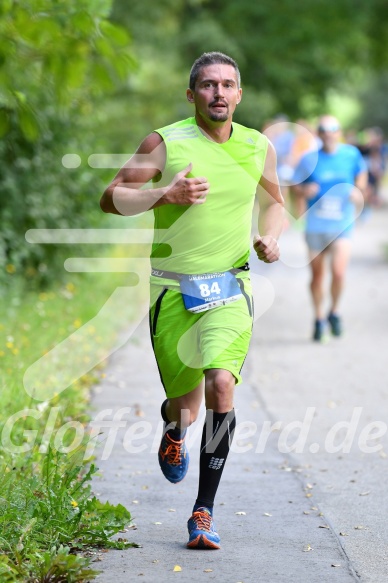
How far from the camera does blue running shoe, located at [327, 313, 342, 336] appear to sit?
1223cm

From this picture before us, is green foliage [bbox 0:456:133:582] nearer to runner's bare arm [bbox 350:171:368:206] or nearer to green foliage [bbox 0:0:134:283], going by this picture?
green foliage [bbox 0:0:134:283]

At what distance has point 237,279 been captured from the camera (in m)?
5.54

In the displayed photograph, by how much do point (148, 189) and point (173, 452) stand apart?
1.42 m

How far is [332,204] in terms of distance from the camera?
12.4 m

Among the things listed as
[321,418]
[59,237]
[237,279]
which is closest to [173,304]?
[237,279]

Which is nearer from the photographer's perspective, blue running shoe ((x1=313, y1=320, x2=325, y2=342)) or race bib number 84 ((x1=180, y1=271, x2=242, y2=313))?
race bib number 84 ((x1=180, y1=271, x2=242, y2=313))

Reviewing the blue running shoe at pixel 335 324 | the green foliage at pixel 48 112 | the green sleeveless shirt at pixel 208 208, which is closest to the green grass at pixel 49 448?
the green foliage at pixel 48 112

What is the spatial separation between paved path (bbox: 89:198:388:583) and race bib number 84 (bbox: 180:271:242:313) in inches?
41.2

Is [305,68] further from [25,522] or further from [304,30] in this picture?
[25,522]

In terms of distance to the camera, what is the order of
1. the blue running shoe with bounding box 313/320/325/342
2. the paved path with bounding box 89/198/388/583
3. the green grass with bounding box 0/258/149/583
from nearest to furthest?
the green grass with bounding box 0/258/149/583 → the paved path with bounding box 89/198/388/583 → the blue running shoe with bounding box 313/320/325/342

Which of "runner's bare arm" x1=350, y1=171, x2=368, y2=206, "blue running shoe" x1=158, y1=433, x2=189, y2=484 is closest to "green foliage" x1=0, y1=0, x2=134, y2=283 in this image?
"blue running shoe" x1=158, y1=433, x2=189, y2=484

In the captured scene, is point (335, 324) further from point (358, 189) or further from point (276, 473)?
point (276, 473)

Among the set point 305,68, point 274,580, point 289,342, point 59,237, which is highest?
point 305,68

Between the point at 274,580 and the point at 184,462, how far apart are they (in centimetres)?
131
